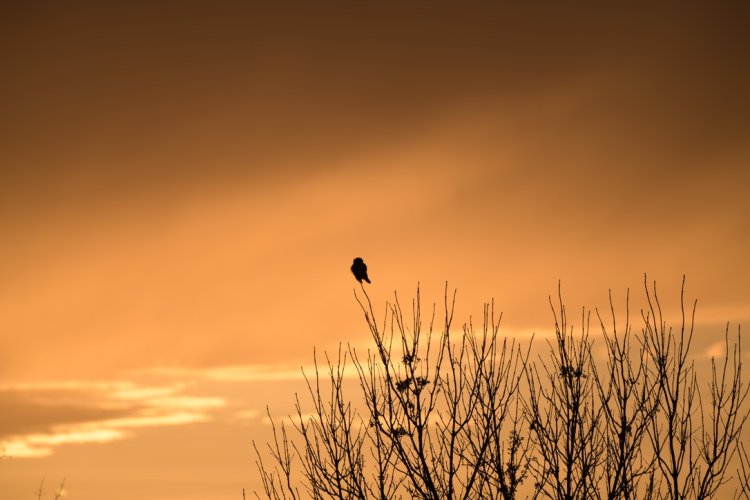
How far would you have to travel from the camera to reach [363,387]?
12.8 meters

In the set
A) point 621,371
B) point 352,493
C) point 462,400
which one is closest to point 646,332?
point 621,371

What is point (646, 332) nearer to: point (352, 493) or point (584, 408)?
point (584, 408)

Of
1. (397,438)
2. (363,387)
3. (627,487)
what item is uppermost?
(363,387)

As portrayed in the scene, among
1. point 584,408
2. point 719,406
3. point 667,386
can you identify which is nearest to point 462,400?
point 584,408

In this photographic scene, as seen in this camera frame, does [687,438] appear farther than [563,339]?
No

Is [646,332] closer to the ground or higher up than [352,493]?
higher up

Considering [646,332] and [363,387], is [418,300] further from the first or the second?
[646,332]

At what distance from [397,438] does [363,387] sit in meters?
1.01

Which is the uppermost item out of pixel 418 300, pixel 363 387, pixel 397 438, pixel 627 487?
pixel 418 300

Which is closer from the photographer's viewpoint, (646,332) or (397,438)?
(397,438)

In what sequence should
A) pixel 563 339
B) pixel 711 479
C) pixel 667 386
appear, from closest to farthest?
1. pixel 711 479
2. pixel 667 386
3. pixel 563 339

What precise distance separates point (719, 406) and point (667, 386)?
1.02 metres

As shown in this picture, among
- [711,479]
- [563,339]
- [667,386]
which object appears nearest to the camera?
[711,479]

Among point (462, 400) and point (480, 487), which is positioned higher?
point (462, 400)
